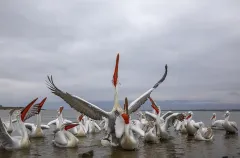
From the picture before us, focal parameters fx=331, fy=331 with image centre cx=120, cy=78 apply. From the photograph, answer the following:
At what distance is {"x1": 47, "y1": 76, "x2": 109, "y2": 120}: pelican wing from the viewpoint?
11445 millimetres

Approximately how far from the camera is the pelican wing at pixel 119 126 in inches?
429

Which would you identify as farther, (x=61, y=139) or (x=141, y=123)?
(x=141, y=123)

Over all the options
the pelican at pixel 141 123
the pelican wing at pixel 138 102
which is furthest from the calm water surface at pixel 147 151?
the pelican at pixel 141 123

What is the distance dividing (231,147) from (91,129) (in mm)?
8235

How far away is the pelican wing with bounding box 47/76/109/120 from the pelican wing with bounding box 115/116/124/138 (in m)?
0.91

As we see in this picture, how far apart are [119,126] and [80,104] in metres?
1.72

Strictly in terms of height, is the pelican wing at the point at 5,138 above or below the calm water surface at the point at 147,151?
above

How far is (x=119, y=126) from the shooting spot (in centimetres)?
1094

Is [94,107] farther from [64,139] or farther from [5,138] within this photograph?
[5,138]

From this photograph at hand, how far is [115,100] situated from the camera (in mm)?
12141

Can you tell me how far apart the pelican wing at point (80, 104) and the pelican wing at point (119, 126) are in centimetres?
91

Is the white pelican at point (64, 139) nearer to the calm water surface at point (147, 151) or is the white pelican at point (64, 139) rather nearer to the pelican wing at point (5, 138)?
the calm water surface at point (147, 151)

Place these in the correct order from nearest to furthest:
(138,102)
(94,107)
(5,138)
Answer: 1. (5,138)
2. (94,107)
3. (138,102)

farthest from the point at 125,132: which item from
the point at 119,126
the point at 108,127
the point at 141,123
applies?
the point at 141,123
